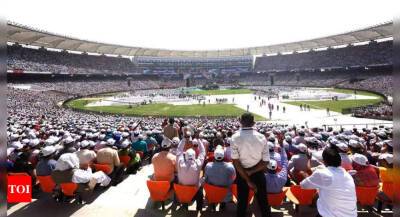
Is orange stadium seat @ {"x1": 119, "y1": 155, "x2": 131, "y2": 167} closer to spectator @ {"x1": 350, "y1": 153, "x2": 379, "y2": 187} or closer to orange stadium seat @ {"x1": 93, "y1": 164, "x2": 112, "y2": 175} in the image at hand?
orange stadium seat @ {"x1": 93, "y1": 164, "x2": 112, "y2": 175}

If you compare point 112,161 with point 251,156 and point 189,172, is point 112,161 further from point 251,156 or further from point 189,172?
point 251,156

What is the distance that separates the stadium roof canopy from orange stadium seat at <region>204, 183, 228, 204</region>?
6319 cm

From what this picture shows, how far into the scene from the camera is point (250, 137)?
16.6 ft

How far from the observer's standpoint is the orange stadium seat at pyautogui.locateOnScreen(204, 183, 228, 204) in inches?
251

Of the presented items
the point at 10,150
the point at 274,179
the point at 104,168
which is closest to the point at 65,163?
the point at 104,168

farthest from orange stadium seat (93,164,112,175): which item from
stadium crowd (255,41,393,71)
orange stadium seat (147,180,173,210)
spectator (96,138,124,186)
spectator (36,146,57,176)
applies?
stadium crowd (255,41,393,71)

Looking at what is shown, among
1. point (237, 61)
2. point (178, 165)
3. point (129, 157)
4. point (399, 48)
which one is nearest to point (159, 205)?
point (178, 165)

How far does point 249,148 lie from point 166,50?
119396 mm

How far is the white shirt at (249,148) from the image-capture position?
507cm

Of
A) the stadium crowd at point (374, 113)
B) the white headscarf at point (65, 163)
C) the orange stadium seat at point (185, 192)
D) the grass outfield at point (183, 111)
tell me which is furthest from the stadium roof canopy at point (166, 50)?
the orange stadium seat at point (185, 192)

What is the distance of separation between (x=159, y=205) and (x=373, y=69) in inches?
3343

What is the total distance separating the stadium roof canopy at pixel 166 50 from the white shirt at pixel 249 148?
6419 cm

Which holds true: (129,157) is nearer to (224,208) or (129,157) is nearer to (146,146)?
(146,146)

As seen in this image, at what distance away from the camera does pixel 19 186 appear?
7.31m
